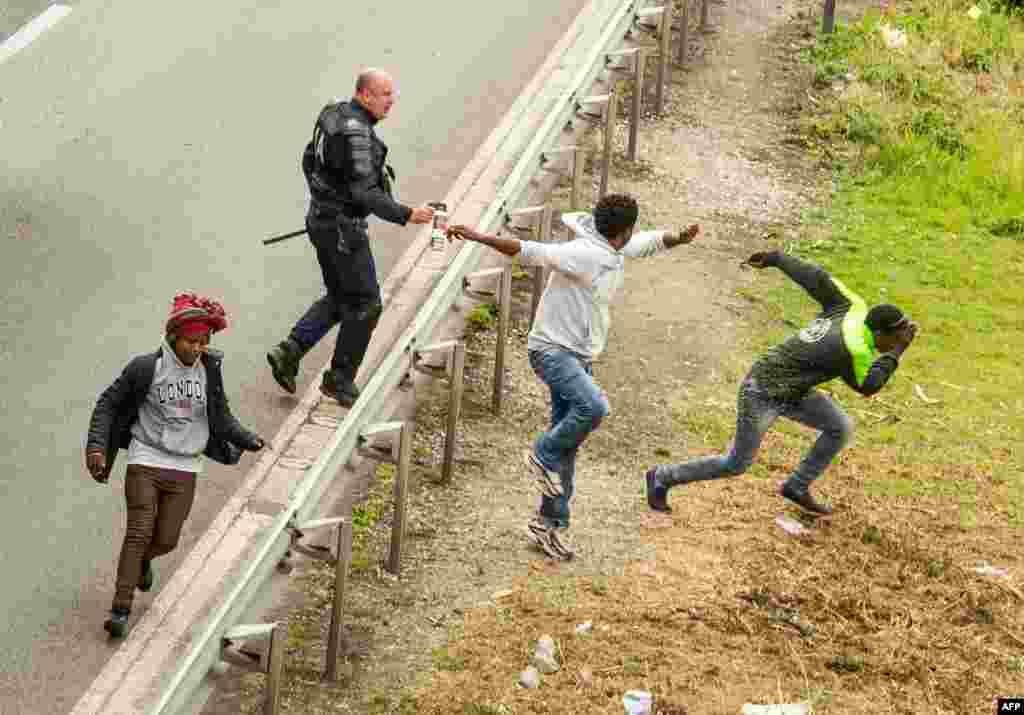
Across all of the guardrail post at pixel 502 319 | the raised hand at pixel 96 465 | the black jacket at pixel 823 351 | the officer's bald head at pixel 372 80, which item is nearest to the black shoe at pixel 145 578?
the raised hand at pixel 96 465

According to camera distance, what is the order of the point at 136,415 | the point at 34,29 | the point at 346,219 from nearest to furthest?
the point at 136,415
the point at 346,219
the point at 34,29

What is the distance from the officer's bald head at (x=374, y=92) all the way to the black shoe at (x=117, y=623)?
10.6 ft

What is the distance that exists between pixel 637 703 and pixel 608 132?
6201mm

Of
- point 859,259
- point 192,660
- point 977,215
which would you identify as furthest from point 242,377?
point 977,215

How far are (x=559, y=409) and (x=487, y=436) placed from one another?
1.12m

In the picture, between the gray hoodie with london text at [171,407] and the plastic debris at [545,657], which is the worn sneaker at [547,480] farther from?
→ the gray hoodie with london text at [171,407]

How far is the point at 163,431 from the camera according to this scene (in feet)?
32.2

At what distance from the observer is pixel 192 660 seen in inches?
317

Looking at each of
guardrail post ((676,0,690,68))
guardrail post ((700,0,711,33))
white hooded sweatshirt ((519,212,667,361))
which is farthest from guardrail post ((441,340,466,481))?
guardrail post ((700,0,711,33))

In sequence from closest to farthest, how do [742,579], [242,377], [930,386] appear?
[742,579], [242,377], [930,386]

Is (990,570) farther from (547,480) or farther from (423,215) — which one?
(423,215)

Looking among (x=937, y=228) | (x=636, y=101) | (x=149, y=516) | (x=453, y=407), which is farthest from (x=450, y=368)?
(x=937, y=228)

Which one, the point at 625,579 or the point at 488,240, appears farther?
the point at 625,579

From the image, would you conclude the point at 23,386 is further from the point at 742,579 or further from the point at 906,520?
the point at 906,520
